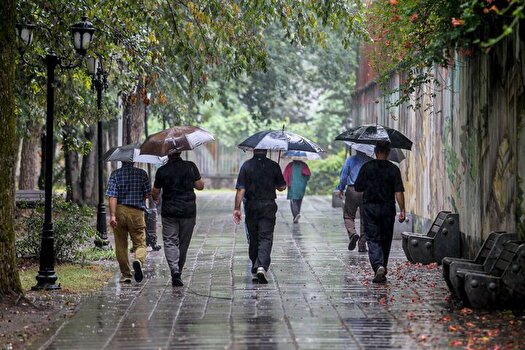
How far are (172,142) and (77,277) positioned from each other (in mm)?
2513

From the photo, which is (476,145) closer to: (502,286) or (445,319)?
(502,286)

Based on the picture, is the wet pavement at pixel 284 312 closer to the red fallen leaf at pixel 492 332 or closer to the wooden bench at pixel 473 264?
the red fallen leaf at pixel 492 332

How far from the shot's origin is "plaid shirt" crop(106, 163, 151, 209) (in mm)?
13938

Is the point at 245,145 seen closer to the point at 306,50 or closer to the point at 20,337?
the point at 20,337

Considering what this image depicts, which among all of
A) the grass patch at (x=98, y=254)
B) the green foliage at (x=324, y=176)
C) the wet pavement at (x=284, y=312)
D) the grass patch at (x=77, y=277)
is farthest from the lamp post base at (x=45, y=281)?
the green foliage at (x=324, y=176)

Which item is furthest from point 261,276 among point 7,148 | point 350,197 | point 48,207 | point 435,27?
point 350,197

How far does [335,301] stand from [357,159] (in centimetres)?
707

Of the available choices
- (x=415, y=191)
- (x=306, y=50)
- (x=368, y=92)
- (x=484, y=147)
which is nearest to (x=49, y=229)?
(x=484, y=147)

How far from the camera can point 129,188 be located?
14.0 m

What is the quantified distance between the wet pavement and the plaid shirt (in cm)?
108

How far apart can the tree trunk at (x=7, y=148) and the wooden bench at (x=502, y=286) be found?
5004 mm

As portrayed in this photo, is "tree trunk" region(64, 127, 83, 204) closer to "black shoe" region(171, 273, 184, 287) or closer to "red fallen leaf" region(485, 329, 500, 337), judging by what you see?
"black shoe" region(171, 273, 184, 287)

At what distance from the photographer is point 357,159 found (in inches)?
741

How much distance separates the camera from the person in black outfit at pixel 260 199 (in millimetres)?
14062
